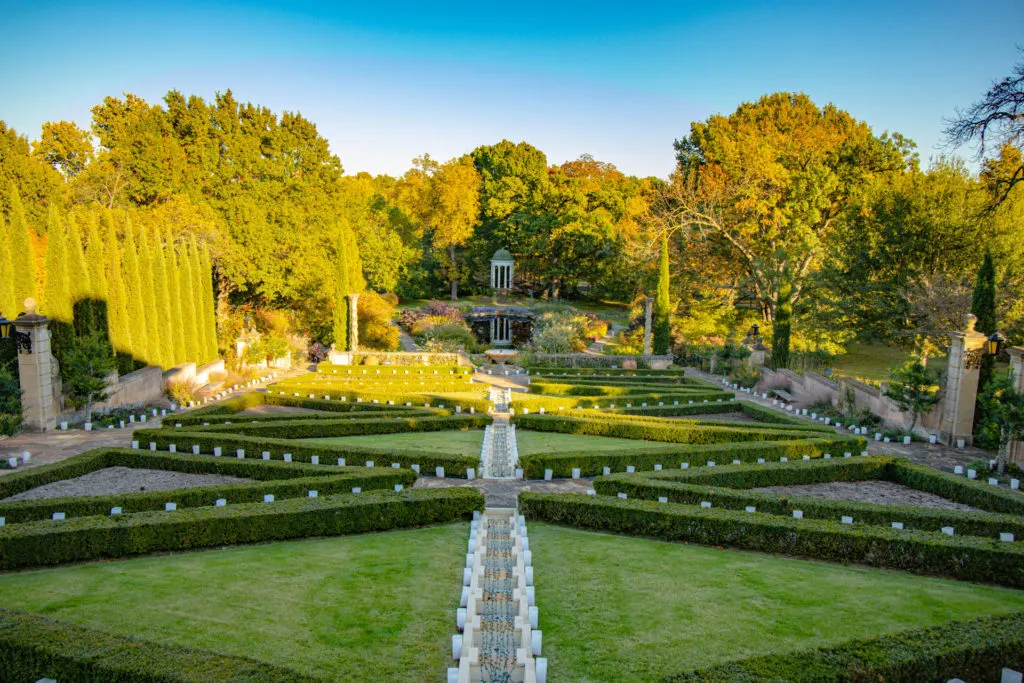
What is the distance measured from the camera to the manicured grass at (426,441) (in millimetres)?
16031

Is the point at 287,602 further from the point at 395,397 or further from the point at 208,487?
the point at 395,397

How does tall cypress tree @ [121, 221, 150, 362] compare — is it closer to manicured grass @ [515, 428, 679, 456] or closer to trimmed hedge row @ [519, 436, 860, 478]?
manicured grass @ [515, 428, 679, 456]

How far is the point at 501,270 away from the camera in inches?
1999

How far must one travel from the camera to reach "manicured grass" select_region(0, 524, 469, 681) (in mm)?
6500

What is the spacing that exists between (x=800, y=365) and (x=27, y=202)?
39229 millimetres

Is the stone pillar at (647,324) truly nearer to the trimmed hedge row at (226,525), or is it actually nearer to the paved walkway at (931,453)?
the paved walkway at (931,453)

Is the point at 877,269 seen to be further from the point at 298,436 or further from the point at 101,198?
the point at 101,198

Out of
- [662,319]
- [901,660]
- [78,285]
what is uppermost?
[78,285]

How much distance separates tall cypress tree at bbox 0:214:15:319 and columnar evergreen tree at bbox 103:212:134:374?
307 cm

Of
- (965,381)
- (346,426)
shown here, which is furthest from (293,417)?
(965,381)

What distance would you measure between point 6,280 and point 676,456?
21.4m

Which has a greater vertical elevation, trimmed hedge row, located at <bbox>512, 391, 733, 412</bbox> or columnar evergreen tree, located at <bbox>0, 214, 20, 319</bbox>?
columnar evergreen tree, located at <bbox>0, 214, 20, 319</bbox>

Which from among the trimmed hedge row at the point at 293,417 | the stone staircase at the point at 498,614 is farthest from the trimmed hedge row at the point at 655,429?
the stone staircase at the point at 498,614

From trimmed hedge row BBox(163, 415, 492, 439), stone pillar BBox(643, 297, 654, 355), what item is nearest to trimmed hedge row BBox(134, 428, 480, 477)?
trimmed hedge row BBox(163, 415, 492, 439)
